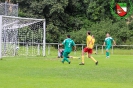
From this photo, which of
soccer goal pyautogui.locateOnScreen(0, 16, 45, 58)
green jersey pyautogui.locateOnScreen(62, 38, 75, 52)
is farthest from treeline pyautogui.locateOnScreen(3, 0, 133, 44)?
green jersey pyautogui.locateOnScreen(62, 38, 75, 52)

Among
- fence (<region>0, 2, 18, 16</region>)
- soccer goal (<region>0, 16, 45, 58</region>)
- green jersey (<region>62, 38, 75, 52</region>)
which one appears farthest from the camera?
soccer goal (<region>0, 16, 45, 58</region>)

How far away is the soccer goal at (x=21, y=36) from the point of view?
34156mm

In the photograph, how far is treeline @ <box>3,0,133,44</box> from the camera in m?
57.4

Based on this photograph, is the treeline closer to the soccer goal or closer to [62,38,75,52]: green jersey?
the soccer goal

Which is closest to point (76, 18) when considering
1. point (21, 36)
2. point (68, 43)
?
point (21, 36)

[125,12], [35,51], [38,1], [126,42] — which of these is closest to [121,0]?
[125,12]

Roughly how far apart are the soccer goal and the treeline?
54.4 feet

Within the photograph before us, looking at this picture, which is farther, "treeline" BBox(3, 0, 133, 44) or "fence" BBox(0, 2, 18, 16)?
"treeline" BBox(3, 0, 133, 44)

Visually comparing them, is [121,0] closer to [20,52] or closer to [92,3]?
[92,3]

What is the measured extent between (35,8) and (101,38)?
1117 cm

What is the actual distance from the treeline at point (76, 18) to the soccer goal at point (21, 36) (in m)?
16.6

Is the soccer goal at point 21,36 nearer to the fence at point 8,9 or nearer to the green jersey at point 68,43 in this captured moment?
the fence at point 8,9

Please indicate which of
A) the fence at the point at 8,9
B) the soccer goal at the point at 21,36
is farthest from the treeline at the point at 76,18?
the fence at the point at 8,9

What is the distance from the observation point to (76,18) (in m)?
64.2
